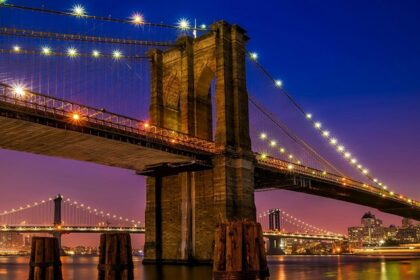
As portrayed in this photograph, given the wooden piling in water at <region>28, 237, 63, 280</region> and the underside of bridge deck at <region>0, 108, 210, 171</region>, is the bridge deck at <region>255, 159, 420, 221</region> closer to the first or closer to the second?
the underside of bridge deck at <region>0, 108, 210, 171</region>

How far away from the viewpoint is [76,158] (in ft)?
164

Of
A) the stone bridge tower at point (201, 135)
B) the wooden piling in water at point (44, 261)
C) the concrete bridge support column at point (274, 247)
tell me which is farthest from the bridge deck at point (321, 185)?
the concrete bridge support column at point (274, 247)

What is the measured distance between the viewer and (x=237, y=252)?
44.9 feet

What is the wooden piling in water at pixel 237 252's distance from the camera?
1366cm

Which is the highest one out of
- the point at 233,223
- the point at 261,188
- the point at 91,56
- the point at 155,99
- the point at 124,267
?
the point at 91,56

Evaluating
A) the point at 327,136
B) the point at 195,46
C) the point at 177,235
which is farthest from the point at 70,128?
the point at 327,136

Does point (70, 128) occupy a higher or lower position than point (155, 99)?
→ lower

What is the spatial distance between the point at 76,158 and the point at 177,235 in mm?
12146

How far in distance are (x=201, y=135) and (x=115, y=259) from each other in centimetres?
3945

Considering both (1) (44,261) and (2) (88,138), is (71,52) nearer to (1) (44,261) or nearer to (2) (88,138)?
(2) (88,138)

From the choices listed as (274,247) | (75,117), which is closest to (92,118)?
(75,117)

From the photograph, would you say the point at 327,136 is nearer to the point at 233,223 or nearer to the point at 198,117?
the point at 198,117

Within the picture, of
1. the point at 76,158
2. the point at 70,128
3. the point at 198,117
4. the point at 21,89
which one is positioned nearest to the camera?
the point at 21,89

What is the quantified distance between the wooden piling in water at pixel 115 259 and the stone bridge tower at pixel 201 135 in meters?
30.3
